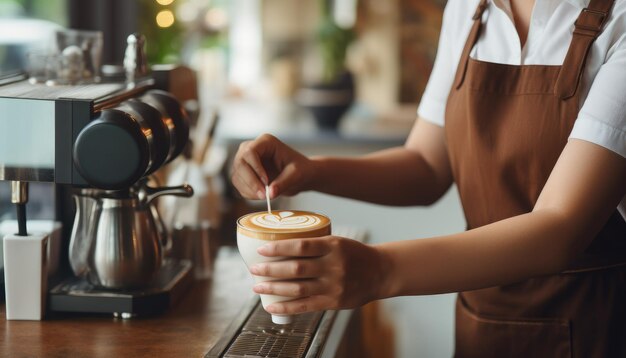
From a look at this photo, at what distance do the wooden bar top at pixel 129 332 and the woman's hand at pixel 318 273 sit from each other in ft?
1.04

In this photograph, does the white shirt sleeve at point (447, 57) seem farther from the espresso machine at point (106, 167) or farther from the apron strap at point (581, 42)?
the espresso machine at point (106, 167)

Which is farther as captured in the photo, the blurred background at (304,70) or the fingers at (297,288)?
the blurred background at (304,70)

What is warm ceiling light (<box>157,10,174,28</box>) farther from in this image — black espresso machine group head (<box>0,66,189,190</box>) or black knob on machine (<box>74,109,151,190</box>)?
black knob on machine (<box>74,109,151,190</box>)

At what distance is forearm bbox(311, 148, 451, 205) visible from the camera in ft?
5.63

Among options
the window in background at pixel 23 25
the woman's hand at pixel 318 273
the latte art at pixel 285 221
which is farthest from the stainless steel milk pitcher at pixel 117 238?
the window in background at pixel 23 25

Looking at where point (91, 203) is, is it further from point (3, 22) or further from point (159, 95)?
point (3, 22)

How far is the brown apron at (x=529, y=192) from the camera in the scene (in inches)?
60.9

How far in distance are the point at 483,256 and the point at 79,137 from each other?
67cm

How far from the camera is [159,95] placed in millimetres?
1667

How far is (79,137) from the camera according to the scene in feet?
4.47

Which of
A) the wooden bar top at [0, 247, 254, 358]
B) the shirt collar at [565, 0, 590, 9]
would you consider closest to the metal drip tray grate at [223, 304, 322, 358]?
the wooden bar top at [0, 247, 254, 358]

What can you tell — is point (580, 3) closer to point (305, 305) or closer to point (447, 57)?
point (447, 57)

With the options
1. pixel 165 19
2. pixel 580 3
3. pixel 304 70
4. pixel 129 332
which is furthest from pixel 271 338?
pixel 304 70

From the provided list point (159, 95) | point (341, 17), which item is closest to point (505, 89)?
point (159, 95)
